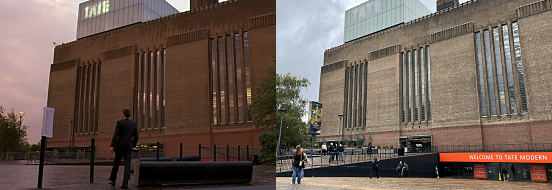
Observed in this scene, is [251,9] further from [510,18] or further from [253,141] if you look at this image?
[510,18]

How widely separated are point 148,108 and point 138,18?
1560cm

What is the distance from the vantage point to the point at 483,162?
37.0m

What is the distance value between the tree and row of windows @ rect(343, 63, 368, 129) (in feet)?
72.2

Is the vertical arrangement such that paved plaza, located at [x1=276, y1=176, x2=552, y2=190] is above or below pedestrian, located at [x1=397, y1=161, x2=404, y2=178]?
above

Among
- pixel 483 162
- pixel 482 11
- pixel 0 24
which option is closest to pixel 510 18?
pixel 482 11

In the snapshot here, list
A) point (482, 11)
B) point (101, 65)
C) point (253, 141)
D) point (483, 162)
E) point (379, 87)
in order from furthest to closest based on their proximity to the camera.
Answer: point (379, 87) → point (101, 65) → point (482, 11) → point (253, 141) → point (483, 162)

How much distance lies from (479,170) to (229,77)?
2852 cm

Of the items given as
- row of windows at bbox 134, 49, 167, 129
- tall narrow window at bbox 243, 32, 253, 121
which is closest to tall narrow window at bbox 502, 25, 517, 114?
tall narrow window at bbox 243, 32, 253, 121

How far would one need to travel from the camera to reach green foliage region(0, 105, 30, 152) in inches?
945

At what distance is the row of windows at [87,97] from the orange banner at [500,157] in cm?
4660

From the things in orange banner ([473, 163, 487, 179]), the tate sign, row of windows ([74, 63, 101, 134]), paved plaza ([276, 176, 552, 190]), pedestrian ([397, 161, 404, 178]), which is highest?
the tate sign

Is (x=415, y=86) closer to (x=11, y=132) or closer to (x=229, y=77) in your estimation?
(x=229, y=77)

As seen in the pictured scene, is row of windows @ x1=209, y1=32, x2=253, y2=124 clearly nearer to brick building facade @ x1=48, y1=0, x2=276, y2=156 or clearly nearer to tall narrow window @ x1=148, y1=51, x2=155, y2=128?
brick building facade @ x1=48, y1=0, x2=276, y2=156

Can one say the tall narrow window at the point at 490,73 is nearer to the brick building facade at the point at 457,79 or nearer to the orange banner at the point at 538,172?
the brick building facade at the point at 457,79
